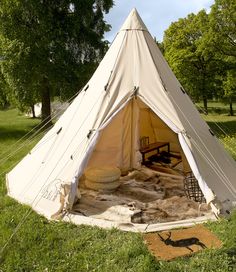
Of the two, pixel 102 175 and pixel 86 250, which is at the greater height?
pixel 102 175

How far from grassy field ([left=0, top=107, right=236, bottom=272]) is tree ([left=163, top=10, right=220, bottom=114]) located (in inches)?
699

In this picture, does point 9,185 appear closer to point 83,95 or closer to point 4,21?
point 83,95

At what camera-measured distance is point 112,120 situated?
5777mm

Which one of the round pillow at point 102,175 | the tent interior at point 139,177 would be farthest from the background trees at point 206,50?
the round pillow at point 102,175

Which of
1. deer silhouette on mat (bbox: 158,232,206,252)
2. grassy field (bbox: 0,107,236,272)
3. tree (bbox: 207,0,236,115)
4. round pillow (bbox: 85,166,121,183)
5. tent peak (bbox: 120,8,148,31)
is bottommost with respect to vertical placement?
grassy field (bbox: 0,107,236,272)

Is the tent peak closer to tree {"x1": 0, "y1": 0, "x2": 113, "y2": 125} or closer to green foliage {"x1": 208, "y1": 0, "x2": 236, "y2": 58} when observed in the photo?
tree {"x1": 0, "y1": 0, "x2": 113, "y2": 125}

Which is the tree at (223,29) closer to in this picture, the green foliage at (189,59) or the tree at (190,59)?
the tree at (190,59)

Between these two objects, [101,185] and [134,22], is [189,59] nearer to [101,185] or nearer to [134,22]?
[134,22]

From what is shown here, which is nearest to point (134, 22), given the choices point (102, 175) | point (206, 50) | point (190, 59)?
point (102, 175)

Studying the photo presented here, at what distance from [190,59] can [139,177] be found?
1595 cm

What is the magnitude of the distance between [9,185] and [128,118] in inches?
115

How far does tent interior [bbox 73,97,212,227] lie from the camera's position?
5.19 metres

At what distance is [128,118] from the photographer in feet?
25.7

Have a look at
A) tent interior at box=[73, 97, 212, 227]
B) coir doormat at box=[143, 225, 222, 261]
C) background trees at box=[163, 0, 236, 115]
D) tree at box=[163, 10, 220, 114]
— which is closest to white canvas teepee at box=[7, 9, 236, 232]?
tent interior at box=[73, 97, 212, 227]
